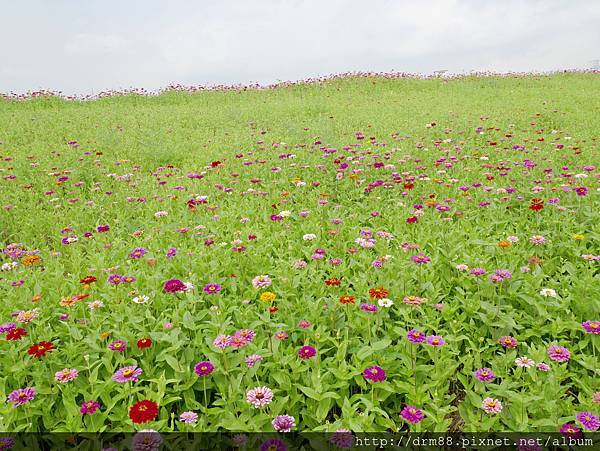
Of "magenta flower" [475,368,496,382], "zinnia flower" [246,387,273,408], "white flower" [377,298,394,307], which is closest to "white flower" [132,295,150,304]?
"zinnia flower" [246,387,273,408]

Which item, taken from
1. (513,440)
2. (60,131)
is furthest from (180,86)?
(513,440)

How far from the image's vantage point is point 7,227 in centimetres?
509

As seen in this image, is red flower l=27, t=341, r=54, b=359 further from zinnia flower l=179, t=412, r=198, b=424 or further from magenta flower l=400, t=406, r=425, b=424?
magenta flower l=400, t=406, r=425, b=424

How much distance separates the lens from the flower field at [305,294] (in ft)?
7.39

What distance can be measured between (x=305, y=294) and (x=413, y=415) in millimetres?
1221

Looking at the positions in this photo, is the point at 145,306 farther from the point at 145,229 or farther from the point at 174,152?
the point at 174,152

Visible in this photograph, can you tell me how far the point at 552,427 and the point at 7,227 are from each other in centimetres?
560

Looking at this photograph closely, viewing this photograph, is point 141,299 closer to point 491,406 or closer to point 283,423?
point 283,423

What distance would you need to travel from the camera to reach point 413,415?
2096mm

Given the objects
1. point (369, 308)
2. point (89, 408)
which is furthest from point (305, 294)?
point (89, 408)

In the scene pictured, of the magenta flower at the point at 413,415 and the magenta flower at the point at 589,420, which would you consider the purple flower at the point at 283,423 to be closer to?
the magenta flower at the point at 413,415

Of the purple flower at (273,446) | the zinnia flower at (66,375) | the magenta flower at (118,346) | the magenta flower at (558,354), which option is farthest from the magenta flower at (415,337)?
the zinnia flower at (66,375)

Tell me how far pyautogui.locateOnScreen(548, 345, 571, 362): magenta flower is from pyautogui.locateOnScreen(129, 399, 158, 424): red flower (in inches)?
82.1

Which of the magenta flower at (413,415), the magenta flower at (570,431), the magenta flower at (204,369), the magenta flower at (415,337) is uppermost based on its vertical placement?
the magenta flower at (415,337)
